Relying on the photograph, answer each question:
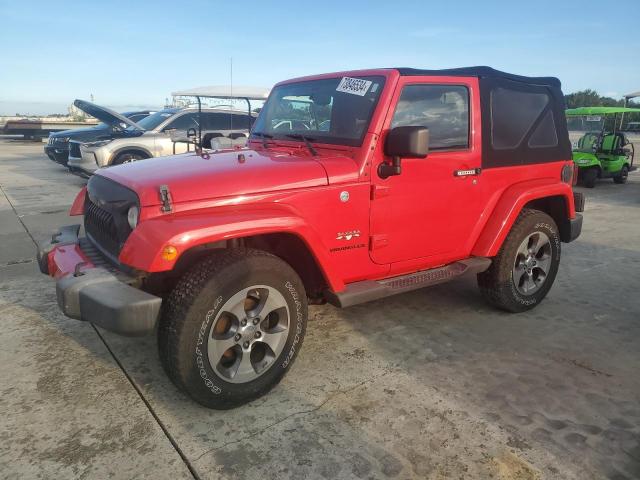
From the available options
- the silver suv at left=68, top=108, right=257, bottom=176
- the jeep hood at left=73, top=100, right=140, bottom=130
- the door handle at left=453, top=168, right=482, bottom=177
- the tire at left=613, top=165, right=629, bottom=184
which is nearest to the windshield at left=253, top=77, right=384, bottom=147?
the door handle at left=453, top=168, right=482, bottom=177

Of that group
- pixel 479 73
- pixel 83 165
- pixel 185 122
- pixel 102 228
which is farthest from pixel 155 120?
pixel 479 73

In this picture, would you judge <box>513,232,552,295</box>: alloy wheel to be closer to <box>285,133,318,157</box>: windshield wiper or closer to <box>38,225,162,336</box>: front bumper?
<box>285,133,318,157</box>: windshield wiper

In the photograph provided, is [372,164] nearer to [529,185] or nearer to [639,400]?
[529,185]

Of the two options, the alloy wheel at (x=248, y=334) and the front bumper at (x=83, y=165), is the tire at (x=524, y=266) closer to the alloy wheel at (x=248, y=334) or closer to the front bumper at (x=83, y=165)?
the alloy wheel at (x=248, y=334)

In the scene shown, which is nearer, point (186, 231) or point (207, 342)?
point (186, 231)

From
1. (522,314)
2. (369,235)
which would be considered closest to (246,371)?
(369,235)

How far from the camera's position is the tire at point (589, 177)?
40.6ft

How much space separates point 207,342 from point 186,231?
60cm

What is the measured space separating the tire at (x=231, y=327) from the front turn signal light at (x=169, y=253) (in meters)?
0.20

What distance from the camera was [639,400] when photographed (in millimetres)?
2814

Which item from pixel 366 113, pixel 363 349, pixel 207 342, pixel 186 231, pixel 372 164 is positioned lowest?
pixel 363 349

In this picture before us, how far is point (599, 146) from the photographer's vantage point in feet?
43.5

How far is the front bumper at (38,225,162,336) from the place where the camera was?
7.55ft

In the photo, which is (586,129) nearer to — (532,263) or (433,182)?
(532,263)
